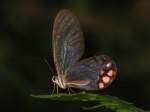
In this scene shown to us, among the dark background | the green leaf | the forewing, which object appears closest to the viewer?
the green leaf

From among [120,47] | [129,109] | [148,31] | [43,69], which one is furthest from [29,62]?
[129,109]

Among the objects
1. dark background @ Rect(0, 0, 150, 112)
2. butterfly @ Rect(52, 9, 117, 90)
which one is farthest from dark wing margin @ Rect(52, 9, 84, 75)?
dark background @ Rect(0, 0, 150, 112)

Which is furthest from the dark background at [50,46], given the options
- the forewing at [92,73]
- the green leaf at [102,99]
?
the green leaf at [102,99]

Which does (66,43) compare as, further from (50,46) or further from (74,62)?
(50,46)

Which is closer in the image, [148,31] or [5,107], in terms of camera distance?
[5,107]

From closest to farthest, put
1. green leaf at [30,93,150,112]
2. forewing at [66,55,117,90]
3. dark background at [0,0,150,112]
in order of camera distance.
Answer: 1. green leaf at [30,93,150,112]
2. forewing at [66,55,117,90]
3. dark background at [0,0,150,112]

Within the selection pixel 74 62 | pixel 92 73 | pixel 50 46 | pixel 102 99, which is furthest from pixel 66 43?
pixel 50 46

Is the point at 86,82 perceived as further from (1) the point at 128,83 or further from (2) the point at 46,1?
(2) the point at 46,1

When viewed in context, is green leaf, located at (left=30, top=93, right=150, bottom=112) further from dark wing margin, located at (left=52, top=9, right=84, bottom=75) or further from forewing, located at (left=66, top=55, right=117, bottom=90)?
dark wing margin, located at (left=52, top=9, right=84, bottom=75)
